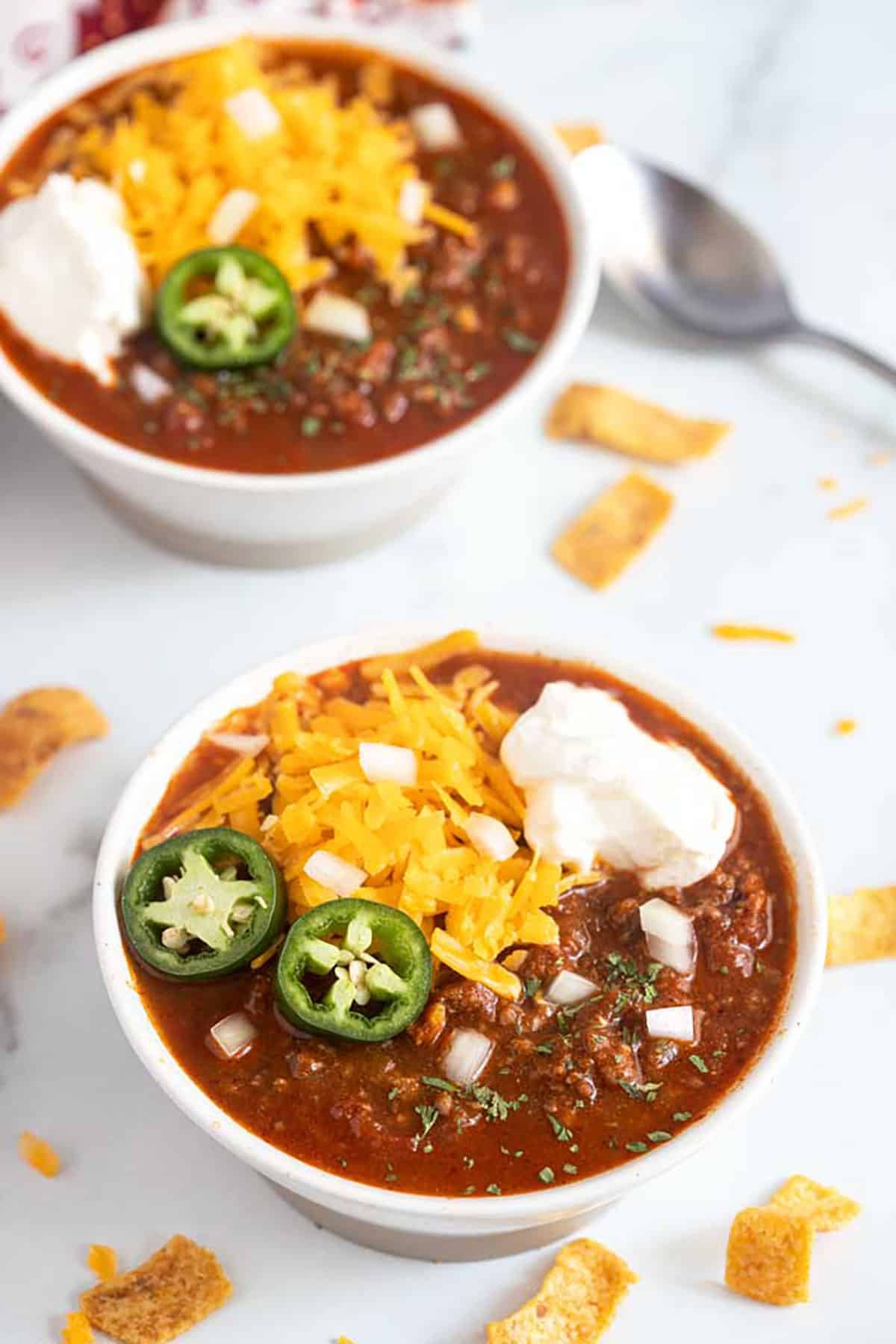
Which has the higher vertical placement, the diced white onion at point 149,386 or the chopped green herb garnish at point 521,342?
the diced white onion at point 149,386

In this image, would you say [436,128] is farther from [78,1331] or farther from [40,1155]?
[78,1331]

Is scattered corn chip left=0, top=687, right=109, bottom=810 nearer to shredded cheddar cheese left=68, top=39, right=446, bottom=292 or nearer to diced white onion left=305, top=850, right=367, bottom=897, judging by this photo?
shredded cheddar cheese left=68, top=39, right=446, bottom=292

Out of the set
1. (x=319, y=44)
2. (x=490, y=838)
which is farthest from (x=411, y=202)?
(x=490, y=838)

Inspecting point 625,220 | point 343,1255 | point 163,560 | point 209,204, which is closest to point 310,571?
point 163,560

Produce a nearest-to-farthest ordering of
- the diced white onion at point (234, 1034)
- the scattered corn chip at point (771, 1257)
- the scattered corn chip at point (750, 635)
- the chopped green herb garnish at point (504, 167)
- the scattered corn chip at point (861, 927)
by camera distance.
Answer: the diced white onion at point (234, 1034)
the scattered corn chip at point (771, 1257)
the scattered corn chip at point (861, 927)
the scattered corn chip at point (750, 635)
the chopped green herb garnish at point (504, 167)

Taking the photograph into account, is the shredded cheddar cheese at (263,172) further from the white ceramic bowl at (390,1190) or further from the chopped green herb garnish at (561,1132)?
the chopped green herb garnish at (561,1132)

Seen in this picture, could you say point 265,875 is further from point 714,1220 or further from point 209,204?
point 209,204

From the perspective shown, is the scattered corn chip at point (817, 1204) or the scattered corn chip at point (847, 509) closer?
the scattered corn chip at point (817, 1204)

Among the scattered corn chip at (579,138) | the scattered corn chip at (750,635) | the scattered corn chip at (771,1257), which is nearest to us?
the scattered corn chip at (771,1257)

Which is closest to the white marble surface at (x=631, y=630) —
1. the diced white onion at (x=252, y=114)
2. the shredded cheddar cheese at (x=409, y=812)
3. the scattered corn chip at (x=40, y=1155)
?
the scattered corn chip at (x=40, y=1155)
